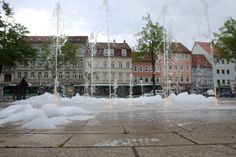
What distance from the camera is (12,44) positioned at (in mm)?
45281

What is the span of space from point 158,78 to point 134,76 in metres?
6.86

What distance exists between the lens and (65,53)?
70.9m

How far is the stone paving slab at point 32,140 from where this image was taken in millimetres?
4742

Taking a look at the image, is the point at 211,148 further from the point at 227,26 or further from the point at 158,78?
the point at 158,78

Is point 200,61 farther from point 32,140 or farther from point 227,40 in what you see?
point 32,140

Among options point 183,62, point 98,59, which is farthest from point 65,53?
point 183,62

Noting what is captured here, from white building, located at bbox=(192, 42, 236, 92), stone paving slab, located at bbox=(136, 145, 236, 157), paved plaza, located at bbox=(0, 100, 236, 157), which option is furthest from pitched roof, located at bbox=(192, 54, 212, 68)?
stone paving slab, located at bbox=(136, 145, 236, 157)

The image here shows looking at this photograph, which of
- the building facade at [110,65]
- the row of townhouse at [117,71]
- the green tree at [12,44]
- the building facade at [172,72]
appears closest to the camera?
the green tree at [12,44]

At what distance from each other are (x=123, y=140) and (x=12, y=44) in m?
42.5

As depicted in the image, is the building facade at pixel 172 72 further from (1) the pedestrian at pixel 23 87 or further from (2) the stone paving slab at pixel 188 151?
(2) the stone paving slab at pixel 188 151

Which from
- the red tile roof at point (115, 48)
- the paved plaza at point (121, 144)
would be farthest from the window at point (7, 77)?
the paved plaza at point (121, 144)

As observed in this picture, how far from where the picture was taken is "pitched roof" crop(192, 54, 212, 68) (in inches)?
4242

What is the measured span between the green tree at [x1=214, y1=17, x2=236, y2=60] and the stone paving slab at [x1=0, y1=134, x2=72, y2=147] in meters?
52.8

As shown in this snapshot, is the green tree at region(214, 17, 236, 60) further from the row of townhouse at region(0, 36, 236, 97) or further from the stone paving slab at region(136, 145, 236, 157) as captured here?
the stone paving slab at region(136, 145, 236, 157)
